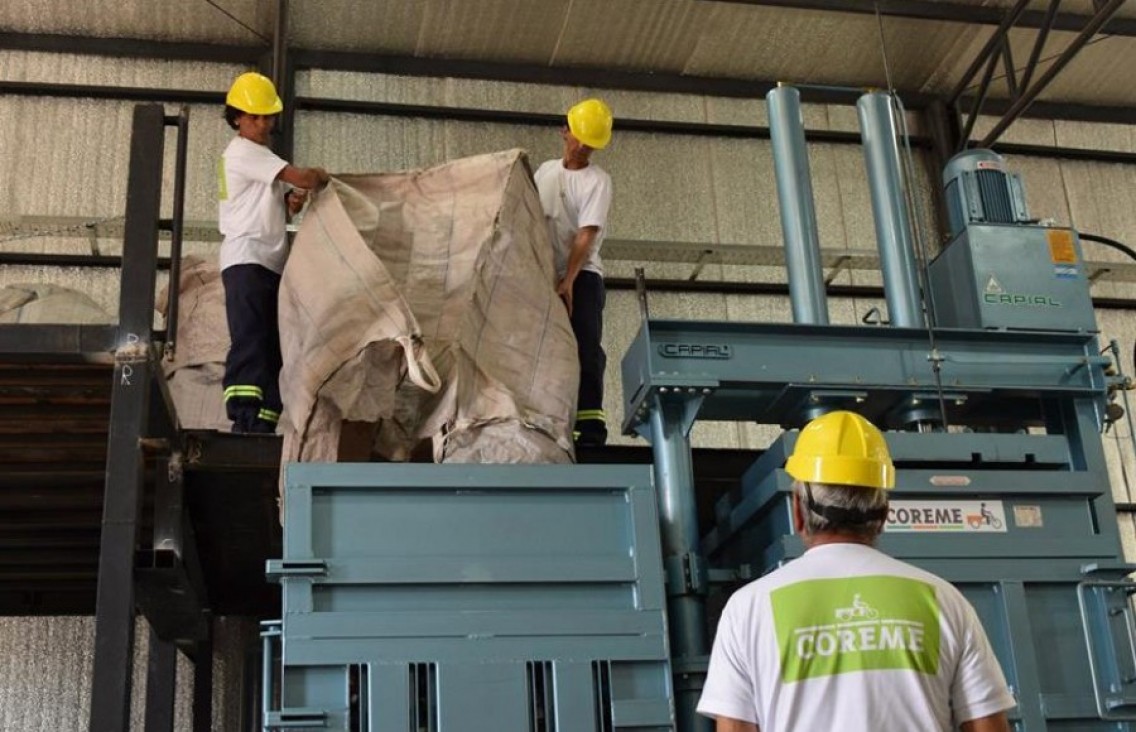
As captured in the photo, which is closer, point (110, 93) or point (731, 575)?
point (731, 575)

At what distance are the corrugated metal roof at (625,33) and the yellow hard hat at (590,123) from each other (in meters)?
4.24

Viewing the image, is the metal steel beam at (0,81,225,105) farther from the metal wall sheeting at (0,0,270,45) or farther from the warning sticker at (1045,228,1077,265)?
the warning sticker at (1045,228,1077,265)

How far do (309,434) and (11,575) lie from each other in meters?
4.59

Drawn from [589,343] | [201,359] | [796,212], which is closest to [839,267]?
[589,343]

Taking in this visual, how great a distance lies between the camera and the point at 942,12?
433 inches

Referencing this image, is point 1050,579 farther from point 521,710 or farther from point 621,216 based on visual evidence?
point 621,216

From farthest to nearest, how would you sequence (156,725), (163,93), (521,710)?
(163,93), (156,725), (521,710)

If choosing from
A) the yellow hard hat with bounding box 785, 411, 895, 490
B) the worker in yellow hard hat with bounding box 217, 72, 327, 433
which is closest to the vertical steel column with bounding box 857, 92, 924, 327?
the yellow hard hat with bounding box 785, 411, 895, 490

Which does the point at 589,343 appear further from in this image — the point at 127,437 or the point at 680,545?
the point at 127,437

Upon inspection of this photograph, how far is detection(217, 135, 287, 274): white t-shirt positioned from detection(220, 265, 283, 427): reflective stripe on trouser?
0.07m

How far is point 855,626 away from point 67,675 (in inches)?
299

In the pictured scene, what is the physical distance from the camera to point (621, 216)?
36.1 ft

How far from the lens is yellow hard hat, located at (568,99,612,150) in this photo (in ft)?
22.0

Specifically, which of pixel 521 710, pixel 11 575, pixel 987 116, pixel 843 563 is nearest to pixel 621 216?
pixel 987 116
